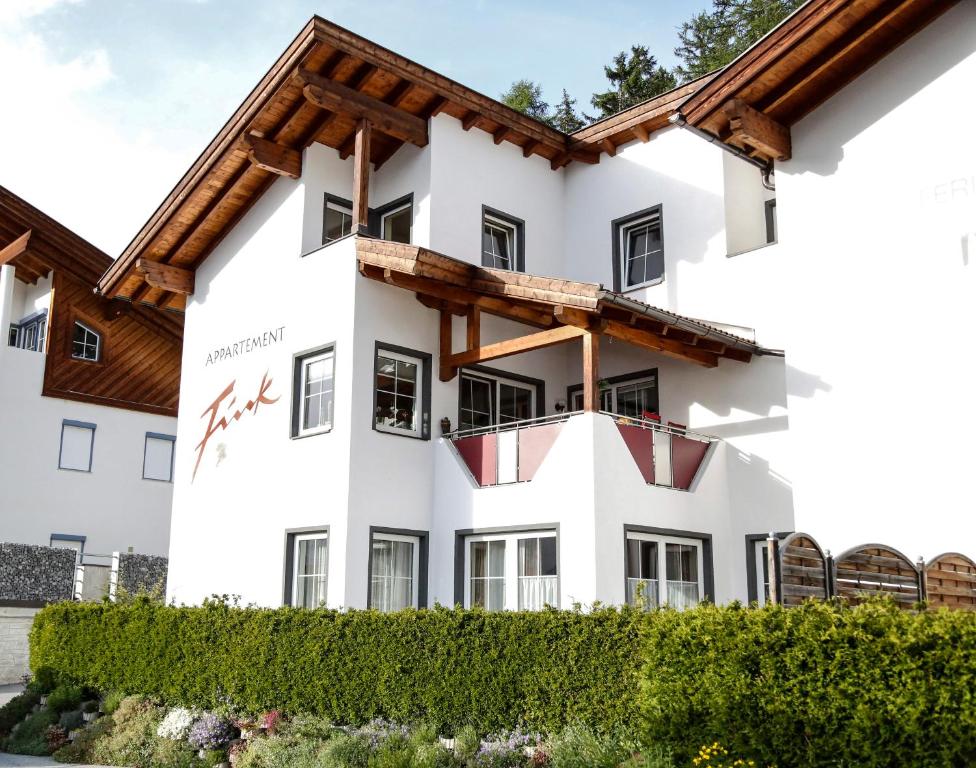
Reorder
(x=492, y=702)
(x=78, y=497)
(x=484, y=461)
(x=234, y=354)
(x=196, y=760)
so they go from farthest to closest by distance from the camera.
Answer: (x=78, y=497) → (x=234, y=354) → (x=484, y=461) → (x=196, y=760) → (x=492, y=702)

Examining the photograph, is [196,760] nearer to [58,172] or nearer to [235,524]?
[235,524]

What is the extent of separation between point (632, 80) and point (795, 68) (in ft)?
70.1

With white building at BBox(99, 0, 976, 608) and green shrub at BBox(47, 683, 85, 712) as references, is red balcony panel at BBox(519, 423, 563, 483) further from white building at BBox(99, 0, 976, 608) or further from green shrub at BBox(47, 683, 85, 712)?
green shrub at BBox(47, 683, 85, 712)

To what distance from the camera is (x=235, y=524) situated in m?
17.3

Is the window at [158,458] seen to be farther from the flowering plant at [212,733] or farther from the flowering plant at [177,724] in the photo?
the flowering plant at [212,733]

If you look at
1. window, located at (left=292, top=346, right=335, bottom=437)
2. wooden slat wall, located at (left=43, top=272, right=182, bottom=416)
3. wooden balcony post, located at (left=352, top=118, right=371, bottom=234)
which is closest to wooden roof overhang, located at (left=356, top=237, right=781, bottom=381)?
wooden balcony post, located at (left=352, top=118, right=371, bottom=234)

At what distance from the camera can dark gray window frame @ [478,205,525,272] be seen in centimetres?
1792

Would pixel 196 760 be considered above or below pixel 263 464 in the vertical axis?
below

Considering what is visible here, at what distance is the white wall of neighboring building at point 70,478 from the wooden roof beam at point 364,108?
12854 millimetres

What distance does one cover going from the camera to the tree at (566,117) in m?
36.5

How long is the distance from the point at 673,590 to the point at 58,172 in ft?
66.8

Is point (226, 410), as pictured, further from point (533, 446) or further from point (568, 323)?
point (568, 323)

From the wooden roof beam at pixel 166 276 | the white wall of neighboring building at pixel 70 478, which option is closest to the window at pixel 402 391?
the wooden roof beam at pixel 166 276

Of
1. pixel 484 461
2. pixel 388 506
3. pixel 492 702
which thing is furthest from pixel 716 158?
pixel 492 702
